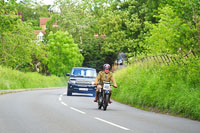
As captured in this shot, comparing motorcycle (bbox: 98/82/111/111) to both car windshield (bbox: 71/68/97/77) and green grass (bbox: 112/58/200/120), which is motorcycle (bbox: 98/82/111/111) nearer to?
green grass (bbox: 112/58/200/120)

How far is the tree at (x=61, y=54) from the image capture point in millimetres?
74188

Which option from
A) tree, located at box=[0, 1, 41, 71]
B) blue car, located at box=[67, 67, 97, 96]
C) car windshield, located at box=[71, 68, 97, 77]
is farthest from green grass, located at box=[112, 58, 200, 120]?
tree, located at box=[0, 1, 41, 71]

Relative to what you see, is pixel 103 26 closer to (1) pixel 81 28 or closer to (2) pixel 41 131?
(1) pixel 81 28

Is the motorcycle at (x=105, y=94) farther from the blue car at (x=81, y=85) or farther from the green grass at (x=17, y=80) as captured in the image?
the green grass at (x=17, y=80)

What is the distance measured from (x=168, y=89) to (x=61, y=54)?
5748cm

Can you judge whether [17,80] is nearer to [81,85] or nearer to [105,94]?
[81,85]

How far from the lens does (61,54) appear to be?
75.6 m

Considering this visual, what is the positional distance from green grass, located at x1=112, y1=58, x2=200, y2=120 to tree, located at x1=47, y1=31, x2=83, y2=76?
49.6 metres

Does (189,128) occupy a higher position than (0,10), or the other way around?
(0,10)

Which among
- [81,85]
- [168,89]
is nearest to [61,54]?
[81,85]

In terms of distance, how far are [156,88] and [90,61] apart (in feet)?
196

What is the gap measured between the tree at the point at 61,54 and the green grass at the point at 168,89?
1954 inches

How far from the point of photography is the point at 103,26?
59.2m

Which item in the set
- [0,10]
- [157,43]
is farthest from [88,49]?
[0,10]
